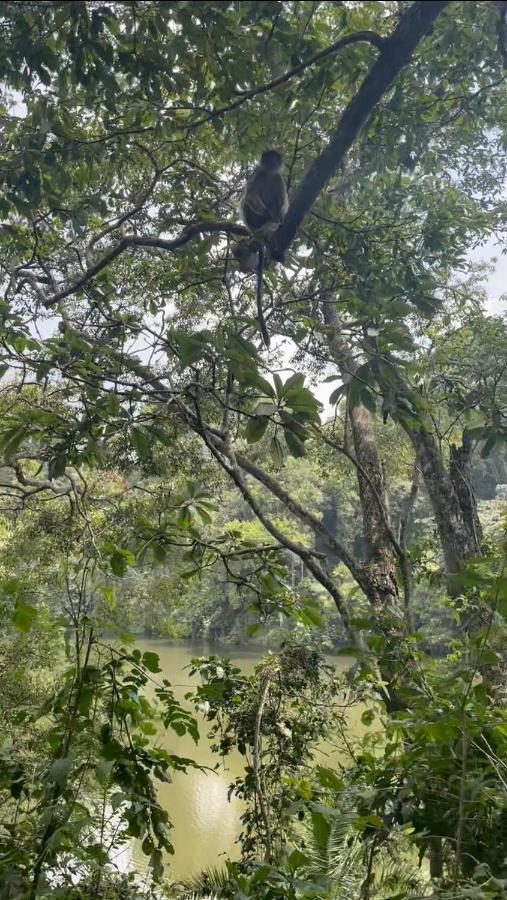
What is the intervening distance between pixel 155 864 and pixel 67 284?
2.13 metres

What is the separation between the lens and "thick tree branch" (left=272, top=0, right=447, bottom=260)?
102 cm

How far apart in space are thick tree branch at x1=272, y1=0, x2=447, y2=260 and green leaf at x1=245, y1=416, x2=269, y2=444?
2.25ft

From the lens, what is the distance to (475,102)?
186 centimetres

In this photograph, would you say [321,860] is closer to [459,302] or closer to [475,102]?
[475,102]

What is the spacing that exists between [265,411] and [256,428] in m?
0.07

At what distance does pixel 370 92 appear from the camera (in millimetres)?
1154

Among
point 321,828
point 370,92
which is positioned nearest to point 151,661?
point 321,828

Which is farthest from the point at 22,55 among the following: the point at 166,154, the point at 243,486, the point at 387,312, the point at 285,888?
the point at 285,888

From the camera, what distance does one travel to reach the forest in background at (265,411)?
0.80m

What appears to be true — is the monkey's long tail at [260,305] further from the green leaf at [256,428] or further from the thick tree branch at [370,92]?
the green leaf at [256,428]

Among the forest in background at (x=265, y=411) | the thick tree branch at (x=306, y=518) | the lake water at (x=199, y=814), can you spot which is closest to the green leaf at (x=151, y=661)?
the forest in background at (x=265, y=411)

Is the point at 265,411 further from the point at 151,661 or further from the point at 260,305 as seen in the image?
the point at 260,305

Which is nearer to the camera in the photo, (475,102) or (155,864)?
(155,864)

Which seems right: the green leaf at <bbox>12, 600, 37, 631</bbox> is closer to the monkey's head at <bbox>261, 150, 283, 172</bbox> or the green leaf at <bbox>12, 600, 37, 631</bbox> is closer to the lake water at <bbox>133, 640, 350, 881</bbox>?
the monkey's head at <bbox>261, 150, 283, 172</bbox>
